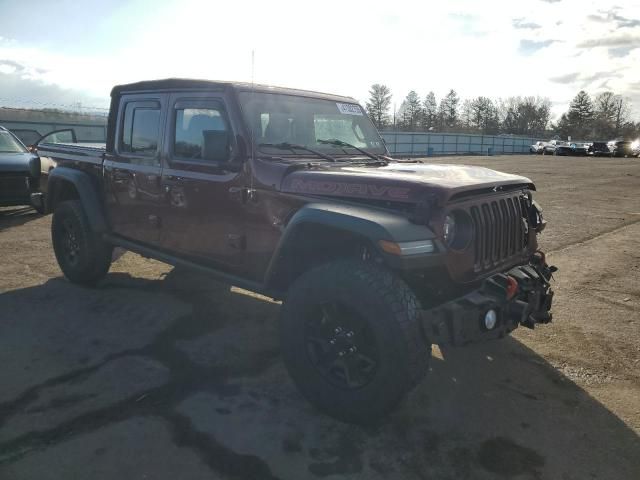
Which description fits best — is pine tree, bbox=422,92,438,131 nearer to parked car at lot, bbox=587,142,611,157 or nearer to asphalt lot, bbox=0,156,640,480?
parked car at lot, bbox=587,142,611,157

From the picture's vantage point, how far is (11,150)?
9656 mm

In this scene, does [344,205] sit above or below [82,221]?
above

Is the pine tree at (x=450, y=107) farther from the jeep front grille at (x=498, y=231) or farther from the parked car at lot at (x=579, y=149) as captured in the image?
the jeep front grille at (x=498, y=231)

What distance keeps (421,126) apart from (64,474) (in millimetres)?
78786

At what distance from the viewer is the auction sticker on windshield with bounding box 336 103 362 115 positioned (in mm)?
4363

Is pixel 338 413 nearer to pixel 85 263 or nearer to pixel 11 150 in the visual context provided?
pixel 85 263

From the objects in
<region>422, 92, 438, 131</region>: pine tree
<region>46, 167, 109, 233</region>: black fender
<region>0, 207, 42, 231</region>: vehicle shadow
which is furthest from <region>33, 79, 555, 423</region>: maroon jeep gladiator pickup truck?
<region>422, 92, 438, 131</region>: pine tree

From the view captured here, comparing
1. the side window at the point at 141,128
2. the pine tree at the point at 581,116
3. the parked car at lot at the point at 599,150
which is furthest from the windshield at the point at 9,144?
the pine tree at the point at 581,116

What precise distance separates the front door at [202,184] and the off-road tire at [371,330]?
84 cm

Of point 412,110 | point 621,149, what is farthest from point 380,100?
point 621,149

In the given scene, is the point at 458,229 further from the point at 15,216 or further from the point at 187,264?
the point at 15,216

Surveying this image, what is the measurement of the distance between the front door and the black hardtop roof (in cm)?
8

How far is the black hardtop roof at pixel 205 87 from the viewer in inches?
144

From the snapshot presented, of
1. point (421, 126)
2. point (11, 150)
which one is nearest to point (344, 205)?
point (11, 150)
